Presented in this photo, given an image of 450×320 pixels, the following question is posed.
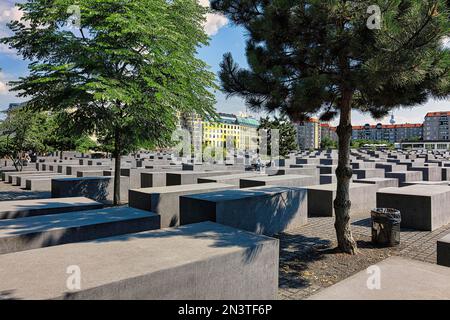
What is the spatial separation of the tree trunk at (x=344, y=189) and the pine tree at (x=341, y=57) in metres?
0.02

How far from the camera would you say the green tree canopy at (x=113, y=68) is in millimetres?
9578

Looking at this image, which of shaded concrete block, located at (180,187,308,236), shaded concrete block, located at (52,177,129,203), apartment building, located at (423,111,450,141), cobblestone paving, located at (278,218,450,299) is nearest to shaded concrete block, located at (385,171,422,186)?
cobblestone paving, located at (278,218,450,299)

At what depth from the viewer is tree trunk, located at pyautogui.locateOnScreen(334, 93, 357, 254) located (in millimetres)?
7207

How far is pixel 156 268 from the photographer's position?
3.63 meters

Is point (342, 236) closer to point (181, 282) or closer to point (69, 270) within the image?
point (181, 282)

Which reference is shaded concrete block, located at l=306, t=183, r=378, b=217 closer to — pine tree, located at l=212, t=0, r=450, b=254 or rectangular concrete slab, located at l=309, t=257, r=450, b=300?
pine tree, located at l=212, t=0, r=450, b=254

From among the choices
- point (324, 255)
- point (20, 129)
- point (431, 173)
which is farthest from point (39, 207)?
point (431, 173)

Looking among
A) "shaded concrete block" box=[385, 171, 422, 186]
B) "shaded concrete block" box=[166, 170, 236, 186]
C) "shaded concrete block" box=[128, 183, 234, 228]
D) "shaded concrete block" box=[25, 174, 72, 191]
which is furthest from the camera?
"shaded concrete block" box=[25, 174, 72, 191]

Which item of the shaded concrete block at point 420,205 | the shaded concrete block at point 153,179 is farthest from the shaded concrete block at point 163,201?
the shaded concrete block at point 153,179

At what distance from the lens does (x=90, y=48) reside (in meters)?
9.38

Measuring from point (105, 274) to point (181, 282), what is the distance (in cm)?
86

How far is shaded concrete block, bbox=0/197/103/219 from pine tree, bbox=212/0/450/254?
4.89m

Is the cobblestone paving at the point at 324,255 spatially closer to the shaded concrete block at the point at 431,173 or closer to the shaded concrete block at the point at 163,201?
the shaded concrete block at the point at 163,201
